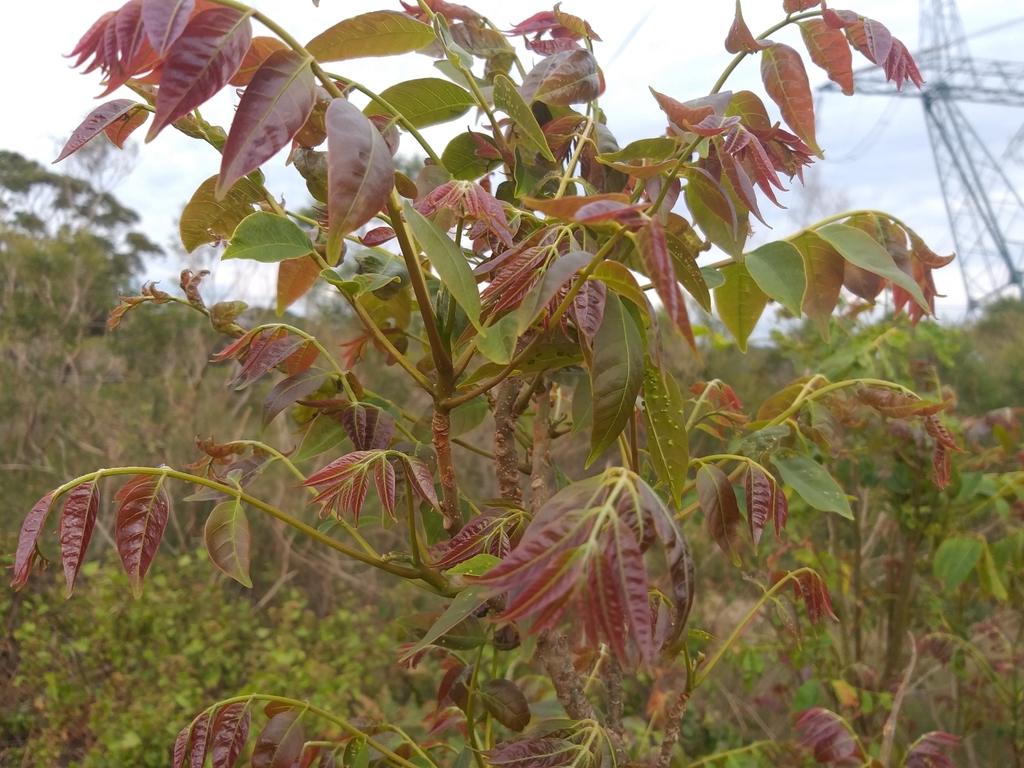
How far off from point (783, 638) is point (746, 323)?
1.62m

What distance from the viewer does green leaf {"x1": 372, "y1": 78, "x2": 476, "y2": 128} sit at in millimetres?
493

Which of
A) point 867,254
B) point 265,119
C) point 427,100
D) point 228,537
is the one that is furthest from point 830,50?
point 228,537

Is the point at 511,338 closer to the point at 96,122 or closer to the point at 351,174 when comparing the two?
the point at 351,174

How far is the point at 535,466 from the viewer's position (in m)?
0.60

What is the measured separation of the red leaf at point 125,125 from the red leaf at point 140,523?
22cm

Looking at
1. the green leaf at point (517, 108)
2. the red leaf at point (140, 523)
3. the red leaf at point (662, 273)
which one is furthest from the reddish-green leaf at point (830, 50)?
the red leaf at point (140, 523)

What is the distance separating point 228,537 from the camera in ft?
1.39

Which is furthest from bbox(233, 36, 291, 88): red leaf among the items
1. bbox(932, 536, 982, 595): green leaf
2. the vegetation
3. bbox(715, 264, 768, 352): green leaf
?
bbox(932, 536, 982, 595): green leaf

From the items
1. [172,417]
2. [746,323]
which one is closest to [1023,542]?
[746,323]

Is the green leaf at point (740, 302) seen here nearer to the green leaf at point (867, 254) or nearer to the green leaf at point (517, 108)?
the green leaf at point (867, 254)

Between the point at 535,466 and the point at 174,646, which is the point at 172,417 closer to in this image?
the point at 174,646

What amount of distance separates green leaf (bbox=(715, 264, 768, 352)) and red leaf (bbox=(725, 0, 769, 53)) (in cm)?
16

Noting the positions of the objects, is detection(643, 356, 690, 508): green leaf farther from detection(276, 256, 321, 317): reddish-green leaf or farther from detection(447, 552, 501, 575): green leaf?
detection(276, 256, 321, 317): reddish-green leaf

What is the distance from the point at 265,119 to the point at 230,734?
41 centimetres
